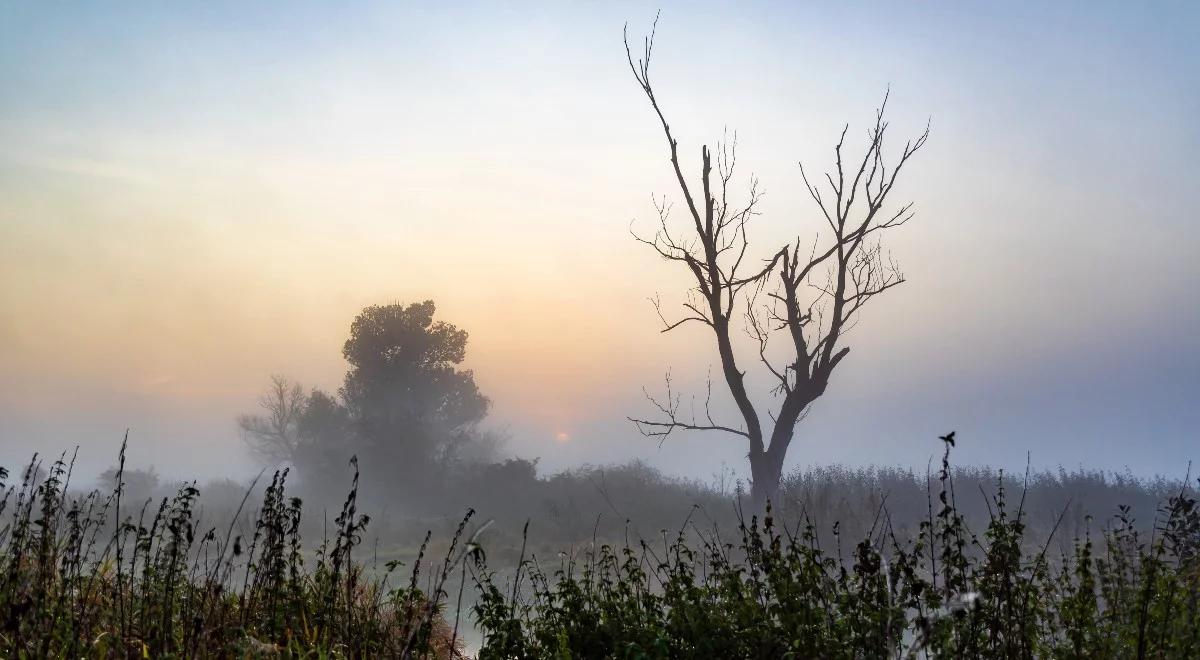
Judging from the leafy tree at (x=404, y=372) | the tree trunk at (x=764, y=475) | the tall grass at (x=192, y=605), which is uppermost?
the leafy tree at (x=404, y=372)

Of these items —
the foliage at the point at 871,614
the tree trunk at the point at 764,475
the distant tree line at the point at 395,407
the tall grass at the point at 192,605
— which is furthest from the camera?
the distant tree line at the point at 395,407

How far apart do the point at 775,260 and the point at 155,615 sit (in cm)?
1099

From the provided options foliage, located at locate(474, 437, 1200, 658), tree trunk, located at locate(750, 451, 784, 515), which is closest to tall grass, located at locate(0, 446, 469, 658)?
foliage, located at locate(474, 437, 1200, 658)


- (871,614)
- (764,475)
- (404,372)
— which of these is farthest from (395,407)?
(871,614)

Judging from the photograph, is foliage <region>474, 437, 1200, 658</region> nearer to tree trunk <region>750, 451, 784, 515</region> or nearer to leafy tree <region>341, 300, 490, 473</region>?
tree trunk <region>750, 451, 784, 515</region>

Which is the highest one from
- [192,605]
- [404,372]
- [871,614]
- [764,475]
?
[404,372]

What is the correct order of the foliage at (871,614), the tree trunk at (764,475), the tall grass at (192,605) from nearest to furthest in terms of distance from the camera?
1. the foliage at (871,614)
2. the tall grass at (192,605)
3. the tree trunk at (764,475)

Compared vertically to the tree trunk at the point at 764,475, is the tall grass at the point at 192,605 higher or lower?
lower

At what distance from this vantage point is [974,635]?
484 centimetres

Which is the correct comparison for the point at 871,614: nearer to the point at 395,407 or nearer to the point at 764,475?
the point at 764,475

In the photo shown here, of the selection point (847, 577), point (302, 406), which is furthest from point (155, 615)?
point (302, 406)

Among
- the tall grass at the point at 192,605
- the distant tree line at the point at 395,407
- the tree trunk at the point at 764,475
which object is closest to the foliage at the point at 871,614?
the tall grass at the point at 192,605

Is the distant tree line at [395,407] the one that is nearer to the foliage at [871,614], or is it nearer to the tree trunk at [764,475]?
the tree trunk at [764,475]

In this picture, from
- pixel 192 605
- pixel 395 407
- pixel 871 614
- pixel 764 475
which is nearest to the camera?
pixel 871 614
